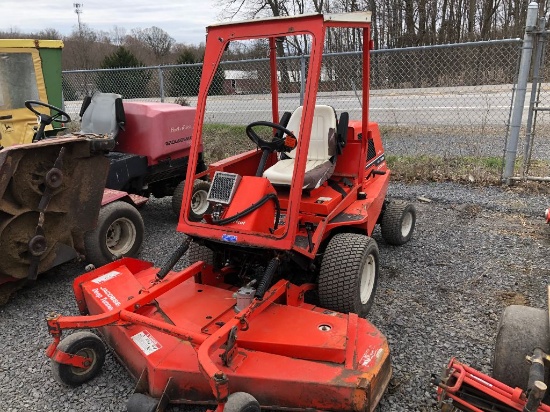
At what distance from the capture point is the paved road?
9453 millimetres

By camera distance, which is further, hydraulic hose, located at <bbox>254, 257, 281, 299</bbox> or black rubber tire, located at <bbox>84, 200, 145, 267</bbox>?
black rubber tire, located at <bbox>84, 200, 145, 267</bbox>

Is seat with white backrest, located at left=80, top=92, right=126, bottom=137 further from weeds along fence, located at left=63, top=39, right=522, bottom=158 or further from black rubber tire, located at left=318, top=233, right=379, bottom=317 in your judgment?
weeds along fence, located at left=63, top=39, right=522, bottom=158

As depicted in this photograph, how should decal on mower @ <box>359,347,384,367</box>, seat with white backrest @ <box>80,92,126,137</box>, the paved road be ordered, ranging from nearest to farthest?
decal on mower @ <box>359,347,384,367</box>, seat with white backrest @ <box>80,92,126,137</box>, the paved road

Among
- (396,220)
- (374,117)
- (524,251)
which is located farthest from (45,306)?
(374,117)

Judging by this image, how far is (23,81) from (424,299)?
492cm

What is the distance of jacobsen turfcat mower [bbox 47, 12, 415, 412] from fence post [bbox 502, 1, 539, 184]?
2.94 m

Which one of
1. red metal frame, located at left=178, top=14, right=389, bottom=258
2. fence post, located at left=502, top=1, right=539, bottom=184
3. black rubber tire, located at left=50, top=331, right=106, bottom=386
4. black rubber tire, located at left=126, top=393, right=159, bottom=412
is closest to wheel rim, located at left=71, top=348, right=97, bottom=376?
black rubber tire, located at left=50, top=331, right=106, bottom=386

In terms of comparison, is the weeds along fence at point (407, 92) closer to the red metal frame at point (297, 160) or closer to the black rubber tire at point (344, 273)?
the red metal frame at point (297, 160)

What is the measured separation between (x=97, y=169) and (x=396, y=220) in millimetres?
2632

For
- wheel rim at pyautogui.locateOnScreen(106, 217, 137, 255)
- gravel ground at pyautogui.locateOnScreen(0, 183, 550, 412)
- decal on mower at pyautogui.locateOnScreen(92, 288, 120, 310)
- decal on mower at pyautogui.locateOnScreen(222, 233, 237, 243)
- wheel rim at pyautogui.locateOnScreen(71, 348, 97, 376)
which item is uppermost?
decal on mower at pyautogui.locateOnScreen(222, 233, 237, 243)

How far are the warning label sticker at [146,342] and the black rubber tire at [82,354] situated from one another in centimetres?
28

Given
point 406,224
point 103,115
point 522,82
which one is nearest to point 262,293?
point 406,224

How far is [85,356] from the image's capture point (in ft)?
9.19

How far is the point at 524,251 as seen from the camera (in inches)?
174
